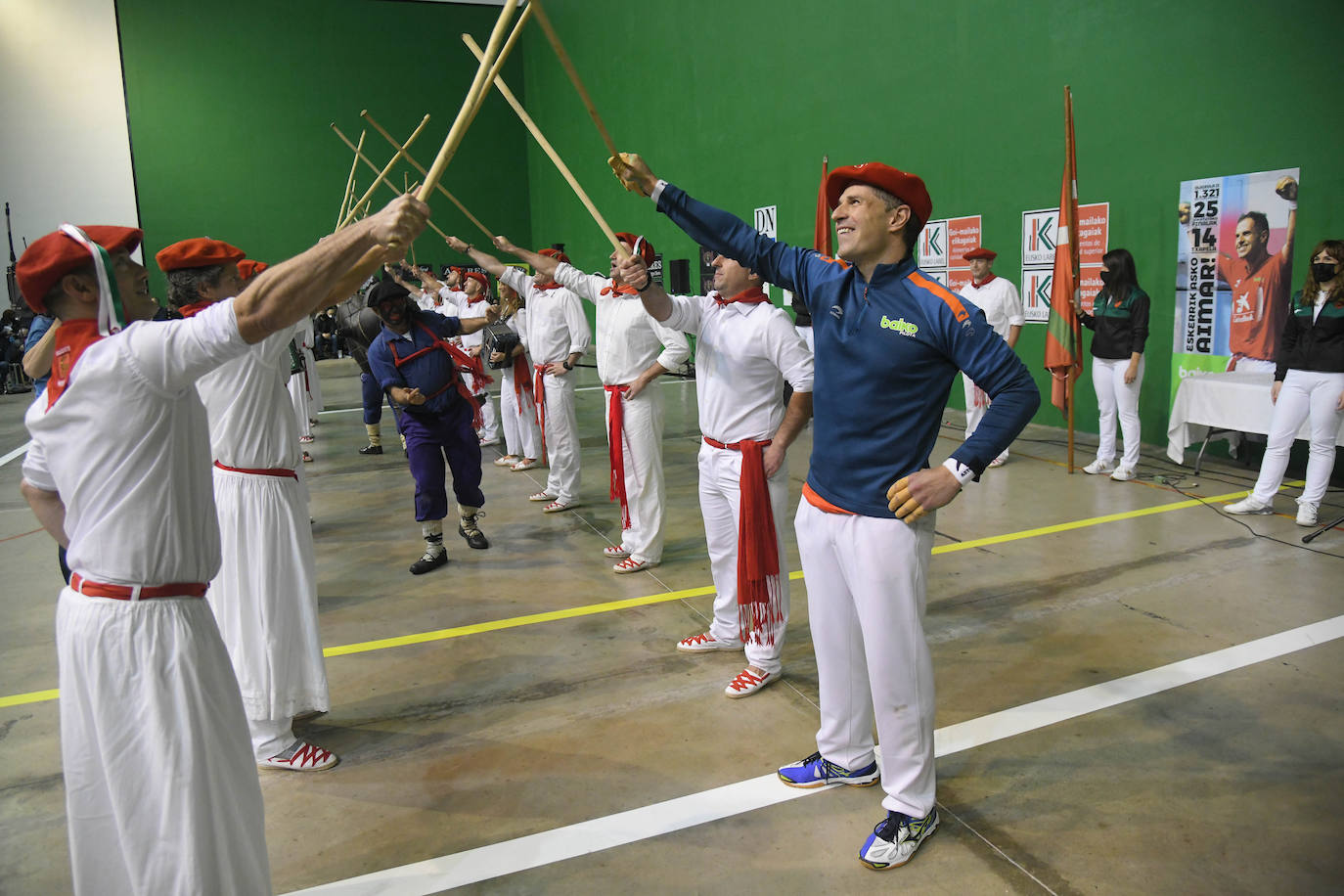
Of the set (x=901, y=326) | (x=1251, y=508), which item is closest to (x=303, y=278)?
(x=901, y=326)

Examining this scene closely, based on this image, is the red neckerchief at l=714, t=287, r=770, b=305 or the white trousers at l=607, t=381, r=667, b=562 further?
the white trousers at l=607, t=381, r=667, b=562

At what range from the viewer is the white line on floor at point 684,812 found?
2621mm

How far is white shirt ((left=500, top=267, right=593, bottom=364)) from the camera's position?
7.03 metres

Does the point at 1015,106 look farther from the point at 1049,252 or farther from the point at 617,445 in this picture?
the point at 617,445

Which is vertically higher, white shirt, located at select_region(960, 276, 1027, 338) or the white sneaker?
white shirt, located at select_region(960, 276, 1027, 338)

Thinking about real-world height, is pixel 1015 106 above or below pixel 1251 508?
above

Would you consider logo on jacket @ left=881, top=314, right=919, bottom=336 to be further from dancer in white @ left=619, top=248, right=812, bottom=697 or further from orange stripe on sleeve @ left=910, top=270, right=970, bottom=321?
dancer in white @ left=619, top=248, right=812, bottom=697

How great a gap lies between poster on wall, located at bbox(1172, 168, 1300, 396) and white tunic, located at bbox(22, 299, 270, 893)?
7308 millimetres

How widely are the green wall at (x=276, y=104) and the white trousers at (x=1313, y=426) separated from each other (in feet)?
53.8

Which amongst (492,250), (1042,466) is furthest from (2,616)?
(492,250)

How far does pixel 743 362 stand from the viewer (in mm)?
3773

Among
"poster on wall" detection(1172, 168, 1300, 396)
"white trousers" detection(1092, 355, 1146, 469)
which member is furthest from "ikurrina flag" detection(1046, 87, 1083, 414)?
"poster on wall" detection(1172, 168, 1300, 396)

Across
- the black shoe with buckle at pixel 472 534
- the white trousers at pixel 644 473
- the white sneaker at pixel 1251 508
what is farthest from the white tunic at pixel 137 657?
the white sneaker at pixel 1251 508

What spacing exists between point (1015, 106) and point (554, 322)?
508 cm
